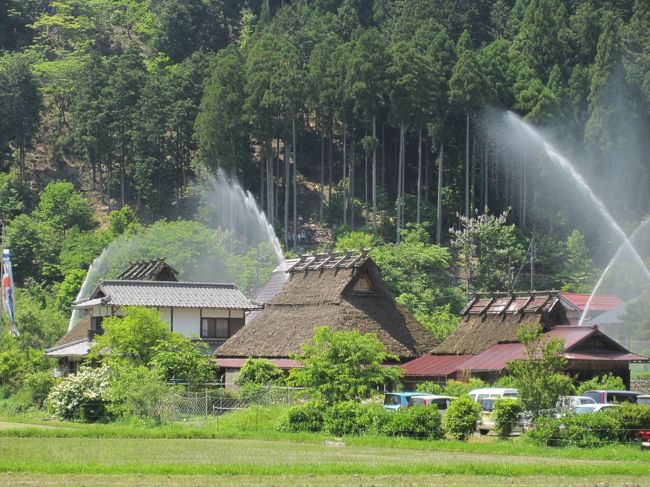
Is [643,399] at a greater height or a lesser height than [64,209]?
lesser

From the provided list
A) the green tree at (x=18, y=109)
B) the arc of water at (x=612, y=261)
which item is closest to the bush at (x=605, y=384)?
the arc of water at (x=612, y=261)

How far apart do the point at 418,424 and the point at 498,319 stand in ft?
61.7

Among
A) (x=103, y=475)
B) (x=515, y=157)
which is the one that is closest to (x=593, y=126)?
(x=515, y=157)

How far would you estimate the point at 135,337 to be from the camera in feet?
172

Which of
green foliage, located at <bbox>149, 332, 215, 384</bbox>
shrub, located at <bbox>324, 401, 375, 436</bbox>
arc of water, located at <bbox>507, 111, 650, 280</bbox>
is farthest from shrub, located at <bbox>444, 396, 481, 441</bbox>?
arc of water, located at <bbox>507, 111, 650, 280</bbox>

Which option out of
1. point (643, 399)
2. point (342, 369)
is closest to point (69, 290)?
point (342, 369)

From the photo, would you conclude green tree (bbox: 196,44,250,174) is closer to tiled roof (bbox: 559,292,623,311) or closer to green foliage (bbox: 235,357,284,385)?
tiled roof (bbox: 559,292,623,311)

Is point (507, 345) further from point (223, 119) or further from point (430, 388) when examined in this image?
point (223, 119)

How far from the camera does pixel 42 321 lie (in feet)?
235

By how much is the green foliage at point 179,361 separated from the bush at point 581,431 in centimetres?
1899

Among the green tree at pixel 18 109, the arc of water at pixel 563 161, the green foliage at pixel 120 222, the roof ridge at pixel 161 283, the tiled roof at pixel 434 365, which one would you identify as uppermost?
the green tree at pixel 18 109

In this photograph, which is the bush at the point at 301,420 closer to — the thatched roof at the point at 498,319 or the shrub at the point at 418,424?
the shrub at the point at 418,424

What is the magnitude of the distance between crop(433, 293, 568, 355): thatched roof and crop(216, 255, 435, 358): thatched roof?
6.58 ft

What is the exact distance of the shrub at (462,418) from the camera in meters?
35.8
